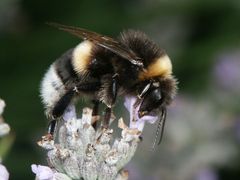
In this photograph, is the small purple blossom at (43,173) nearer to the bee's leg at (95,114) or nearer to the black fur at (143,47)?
the bee's leg at (95,114)

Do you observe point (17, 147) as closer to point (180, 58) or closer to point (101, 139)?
point (180, 58)

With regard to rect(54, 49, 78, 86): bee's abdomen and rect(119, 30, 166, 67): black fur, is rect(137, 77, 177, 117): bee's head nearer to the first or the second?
rect(119, 30, 166, 67): black fur

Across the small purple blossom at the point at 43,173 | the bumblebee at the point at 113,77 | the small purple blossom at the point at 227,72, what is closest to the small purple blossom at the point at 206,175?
the small purple blossom at the point at 227,72

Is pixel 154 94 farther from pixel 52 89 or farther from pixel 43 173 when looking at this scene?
pixel 43 173

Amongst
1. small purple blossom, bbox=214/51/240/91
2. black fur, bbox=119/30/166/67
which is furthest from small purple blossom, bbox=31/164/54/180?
small purple blossom, bbox=214/51/240/91

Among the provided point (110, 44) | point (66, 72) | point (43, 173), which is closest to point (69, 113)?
point (66, 72)

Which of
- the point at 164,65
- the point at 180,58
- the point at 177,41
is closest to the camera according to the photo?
the point at 164,65

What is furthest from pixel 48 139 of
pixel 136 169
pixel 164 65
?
pixel 136 169
